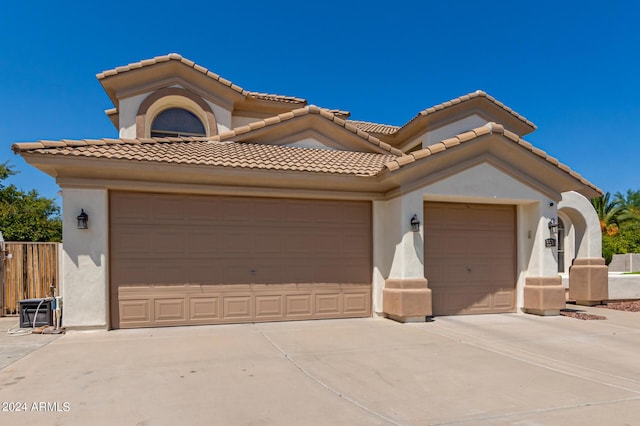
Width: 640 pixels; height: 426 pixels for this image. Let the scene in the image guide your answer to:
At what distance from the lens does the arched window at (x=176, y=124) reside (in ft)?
40.8

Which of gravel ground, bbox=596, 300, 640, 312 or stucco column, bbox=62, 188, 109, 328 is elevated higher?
stucco column, bbox=62, 188, 109, 328

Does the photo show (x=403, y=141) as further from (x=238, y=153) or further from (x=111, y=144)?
(x=111, y=144)

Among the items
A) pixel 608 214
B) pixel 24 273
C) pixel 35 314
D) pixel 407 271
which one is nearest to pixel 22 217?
pixel 24 273

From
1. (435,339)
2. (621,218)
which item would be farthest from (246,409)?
(621,218)

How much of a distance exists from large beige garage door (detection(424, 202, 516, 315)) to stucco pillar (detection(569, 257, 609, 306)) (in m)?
3.98

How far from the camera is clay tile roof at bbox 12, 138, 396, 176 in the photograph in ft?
25.8

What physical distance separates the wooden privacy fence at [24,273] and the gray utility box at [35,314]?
5.85 feet

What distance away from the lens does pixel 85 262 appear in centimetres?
818

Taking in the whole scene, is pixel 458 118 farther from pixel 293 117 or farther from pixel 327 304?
pixel 327 304

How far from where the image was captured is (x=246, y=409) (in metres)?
4.31

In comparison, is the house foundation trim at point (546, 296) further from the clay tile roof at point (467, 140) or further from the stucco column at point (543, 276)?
the clay tile roof at point (467, 140)

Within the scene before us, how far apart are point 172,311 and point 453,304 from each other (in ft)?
22.0

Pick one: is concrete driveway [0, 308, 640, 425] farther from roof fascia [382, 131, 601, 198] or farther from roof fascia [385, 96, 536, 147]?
roof fascia [385, 96, 536, 147]

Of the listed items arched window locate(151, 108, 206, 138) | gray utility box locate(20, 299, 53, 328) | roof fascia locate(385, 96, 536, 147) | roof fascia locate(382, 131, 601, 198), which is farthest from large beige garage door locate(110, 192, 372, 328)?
roof fascia locate(385, 96, 536, 147)
